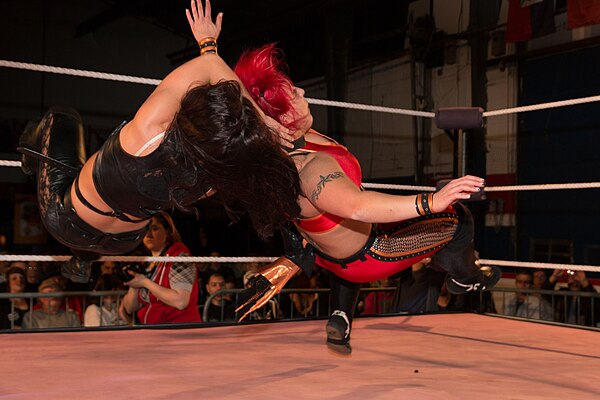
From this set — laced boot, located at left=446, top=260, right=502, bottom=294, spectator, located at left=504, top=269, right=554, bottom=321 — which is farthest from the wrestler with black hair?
spectator, located at left=504, top=269, right=554, bottom=321

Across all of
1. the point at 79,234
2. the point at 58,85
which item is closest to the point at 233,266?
the point at 58,85

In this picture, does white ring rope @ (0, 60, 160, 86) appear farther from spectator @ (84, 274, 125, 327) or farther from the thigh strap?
spectator @ (84, 274, 125, 327)

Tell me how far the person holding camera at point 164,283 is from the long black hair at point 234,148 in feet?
3.83

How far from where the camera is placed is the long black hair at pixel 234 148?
1.32 m

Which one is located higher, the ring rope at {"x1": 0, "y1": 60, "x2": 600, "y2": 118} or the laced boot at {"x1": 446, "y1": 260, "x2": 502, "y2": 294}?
the ring rope at {"x1": 0, "y1": 60, "x2": 600, "y2": 118}

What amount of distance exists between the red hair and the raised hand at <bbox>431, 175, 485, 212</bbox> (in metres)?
0.42

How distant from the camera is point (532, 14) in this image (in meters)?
5.93

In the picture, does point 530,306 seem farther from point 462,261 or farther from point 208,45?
point 208,45

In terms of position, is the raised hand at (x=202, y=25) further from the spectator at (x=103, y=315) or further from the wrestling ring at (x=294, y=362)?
the spectator at (x=103, y=315)

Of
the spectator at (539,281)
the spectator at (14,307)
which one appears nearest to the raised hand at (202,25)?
the spectator at (14,307)

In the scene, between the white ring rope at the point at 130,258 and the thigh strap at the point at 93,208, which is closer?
the thigh strap at the point at 93,208

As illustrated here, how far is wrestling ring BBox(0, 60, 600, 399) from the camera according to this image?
1456mm

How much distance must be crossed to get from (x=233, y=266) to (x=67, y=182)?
12.8 feet

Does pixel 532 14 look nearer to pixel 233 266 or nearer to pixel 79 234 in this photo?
pixel 233 266
